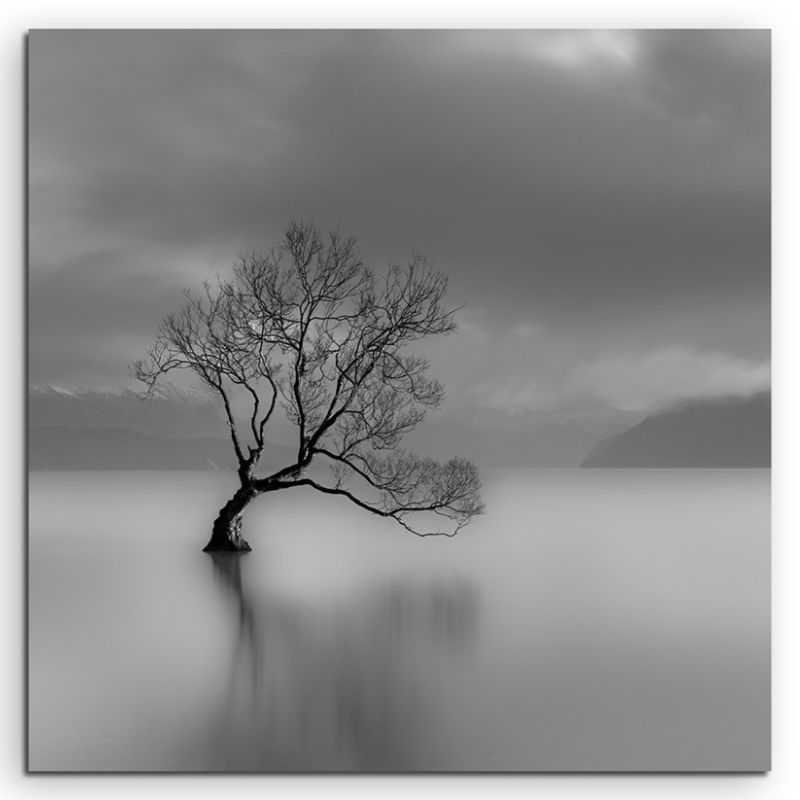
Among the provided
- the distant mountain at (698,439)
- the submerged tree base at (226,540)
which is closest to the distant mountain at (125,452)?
the submerged tree base at (226,540)

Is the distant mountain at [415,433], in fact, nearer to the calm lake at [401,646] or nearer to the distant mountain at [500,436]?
the distant mountain at [500,436]

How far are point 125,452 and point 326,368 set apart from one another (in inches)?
48.7

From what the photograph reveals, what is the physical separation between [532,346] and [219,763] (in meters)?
2.82

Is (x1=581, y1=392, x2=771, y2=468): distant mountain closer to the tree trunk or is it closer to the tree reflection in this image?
the tree reflection

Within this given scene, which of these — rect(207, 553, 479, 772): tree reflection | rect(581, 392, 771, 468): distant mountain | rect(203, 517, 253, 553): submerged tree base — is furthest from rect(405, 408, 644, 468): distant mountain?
rect(203, 517, 253, 553): submerged tree base

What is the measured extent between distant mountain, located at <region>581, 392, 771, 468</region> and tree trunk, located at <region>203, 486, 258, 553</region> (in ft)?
6.79

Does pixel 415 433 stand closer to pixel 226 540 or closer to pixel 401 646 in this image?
pixel 401 646

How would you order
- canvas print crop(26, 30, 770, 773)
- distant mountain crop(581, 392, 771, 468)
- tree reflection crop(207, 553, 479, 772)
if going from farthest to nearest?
distant mountain crop(581, 392, 771, 468), canvas print crop(26, 30, 770, 773), tree reflection crop(207, 553, 479, 772)

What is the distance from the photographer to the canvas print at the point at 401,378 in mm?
5055

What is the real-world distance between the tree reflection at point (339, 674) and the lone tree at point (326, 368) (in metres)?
0.60

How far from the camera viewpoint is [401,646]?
5.38 meters

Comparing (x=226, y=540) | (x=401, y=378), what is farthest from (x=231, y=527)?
(x=401, y=378)

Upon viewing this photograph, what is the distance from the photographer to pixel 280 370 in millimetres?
6152

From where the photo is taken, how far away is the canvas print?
505 centimetres
